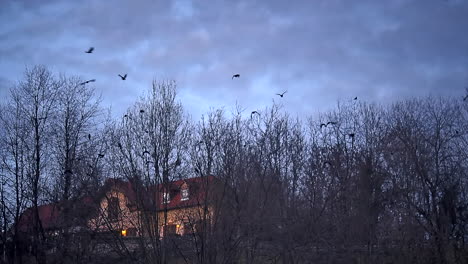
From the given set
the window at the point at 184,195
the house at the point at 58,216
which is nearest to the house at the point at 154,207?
the window at the point at 184,195

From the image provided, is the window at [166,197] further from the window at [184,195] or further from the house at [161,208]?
the window at [184,195]

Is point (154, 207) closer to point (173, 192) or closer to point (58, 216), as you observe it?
point (173, 192)

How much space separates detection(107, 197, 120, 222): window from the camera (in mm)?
17000

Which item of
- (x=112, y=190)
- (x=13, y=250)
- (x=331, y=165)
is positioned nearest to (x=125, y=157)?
(x=112, y=190)

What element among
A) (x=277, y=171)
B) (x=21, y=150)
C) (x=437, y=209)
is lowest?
(x=437, y=209)

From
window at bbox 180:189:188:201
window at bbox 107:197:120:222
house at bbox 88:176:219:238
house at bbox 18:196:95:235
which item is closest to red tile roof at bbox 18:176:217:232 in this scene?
house at bbox 88:176:219:238

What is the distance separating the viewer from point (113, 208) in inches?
671

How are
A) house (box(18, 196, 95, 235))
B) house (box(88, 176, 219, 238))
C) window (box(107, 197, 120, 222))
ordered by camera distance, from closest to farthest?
house (box(88, 176, 219, 238)), window (box(107, 197, 120, 222)), house (box(18, 196, 95, 235))

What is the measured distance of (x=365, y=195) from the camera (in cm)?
2291

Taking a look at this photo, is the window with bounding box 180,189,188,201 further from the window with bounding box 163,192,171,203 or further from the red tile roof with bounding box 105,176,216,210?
the window with bounding box 163,192,171,203

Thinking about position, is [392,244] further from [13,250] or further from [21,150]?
[21,150]

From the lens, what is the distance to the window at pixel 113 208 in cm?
1700

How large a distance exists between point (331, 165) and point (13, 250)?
1511 cm

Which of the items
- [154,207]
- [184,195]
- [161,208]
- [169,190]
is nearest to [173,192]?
[169,190]
